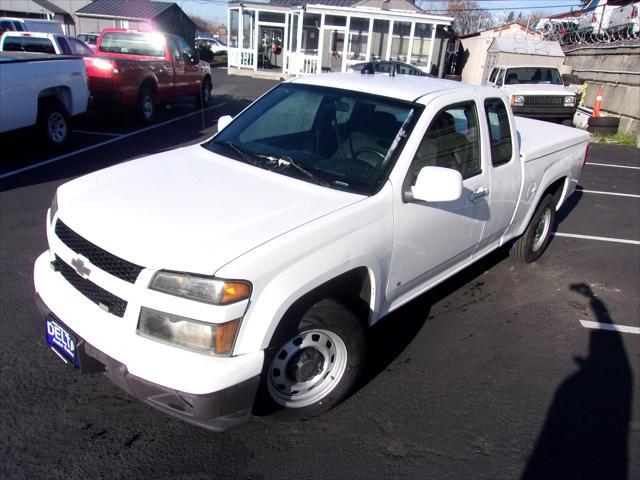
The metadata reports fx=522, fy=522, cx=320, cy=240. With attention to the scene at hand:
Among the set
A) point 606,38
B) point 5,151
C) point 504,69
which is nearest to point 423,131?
point 5,151

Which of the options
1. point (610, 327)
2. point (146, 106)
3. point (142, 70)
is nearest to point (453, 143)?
point (610, 327)

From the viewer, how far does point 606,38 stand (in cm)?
2030

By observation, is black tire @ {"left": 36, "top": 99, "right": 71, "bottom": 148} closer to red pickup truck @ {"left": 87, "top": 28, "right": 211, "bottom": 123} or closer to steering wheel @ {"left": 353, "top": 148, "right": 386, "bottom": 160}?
red pickup truck @ {"left": 87, "top": 28, "right": 211, "bottom": 123}

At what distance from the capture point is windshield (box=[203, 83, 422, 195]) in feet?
10.8

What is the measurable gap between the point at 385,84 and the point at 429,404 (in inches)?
89.3

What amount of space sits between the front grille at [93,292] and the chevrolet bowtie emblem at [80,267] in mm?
51

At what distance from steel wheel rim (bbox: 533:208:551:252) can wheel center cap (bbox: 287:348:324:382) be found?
3494 millimetres

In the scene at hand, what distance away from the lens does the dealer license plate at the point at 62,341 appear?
2632 mm

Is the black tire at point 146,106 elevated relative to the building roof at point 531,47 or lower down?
lower down

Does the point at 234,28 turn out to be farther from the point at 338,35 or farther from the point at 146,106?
the point at 146,106

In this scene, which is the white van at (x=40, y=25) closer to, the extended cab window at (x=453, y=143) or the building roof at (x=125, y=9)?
the extended cab window at (x=453, y=143)

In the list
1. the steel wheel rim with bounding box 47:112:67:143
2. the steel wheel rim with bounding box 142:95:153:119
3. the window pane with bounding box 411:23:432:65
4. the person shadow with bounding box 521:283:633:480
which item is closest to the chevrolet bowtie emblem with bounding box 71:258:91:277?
the person shadow with bounding box 521:283:633:480

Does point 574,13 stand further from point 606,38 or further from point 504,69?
point 504,69

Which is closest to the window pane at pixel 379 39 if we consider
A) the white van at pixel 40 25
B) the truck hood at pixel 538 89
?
the truck hood at pixel 538 89
